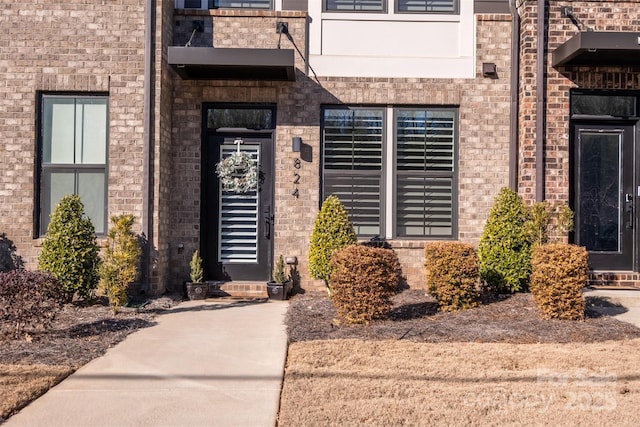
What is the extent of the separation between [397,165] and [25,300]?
17.0 feet

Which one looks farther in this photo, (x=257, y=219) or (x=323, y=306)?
(x=257, y=219)

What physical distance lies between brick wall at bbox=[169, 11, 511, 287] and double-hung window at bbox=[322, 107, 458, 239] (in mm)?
183

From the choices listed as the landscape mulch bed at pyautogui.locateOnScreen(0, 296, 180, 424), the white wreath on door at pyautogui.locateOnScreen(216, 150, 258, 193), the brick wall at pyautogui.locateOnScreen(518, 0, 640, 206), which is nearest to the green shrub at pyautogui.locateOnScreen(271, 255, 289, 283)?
the white wreath on door at pyautogui.locateOnScreen(216, 150, 258, 193)

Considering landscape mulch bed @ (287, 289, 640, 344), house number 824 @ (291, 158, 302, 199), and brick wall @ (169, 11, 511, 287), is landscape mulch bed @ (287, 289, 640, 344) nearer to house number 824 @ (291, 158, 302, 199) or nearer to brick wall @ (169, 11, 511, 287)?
brick wall @ (169, 11, 511, 287)

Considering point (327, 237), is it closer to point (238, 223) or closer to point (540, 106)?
point (238, 223)

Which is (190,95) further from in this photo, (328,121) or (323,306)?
(323,306)

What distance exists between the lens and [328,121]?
848 centimetres

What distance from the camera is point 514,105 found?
831 cm

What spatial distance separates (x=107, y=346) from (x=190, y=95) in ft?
13.8

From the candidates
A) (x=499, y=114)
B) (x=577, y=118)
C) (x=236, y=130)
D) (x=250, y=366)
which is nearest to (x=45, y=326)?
(x=250, y=366)

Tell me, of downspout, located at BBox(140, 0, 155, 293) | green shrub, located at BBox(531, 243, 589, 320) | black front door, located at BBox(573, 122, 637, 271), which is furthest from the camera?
black front door, located at BBox(573, 122, 637, 271)

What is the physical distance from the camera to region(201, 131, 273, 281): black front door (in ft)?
27.7

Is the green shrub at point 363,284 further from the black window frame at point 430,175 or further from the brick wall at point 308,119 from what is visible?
the black window frame at point 430,175

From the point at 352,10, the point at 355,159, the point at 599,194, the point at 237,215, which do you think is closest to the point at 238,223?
the point at 237,215
